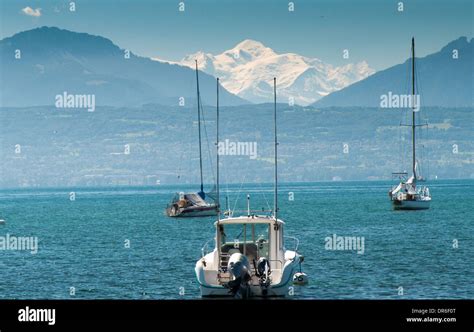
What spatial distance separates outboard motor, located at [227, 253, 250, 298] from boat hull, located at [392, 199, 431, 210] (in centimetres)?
9873

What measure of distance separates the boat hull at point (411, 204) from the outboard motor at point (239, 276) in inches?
3887

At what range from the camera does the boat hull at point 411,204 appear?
13275 cm

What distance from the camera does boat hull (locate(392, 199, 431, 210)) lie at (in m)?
133

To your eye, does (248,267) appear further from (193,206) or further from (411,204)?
(411,204)

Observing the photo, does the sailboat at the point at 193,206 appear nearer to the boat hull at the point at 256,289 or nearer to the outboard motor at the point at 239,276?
the boat hull at the point at 256,289

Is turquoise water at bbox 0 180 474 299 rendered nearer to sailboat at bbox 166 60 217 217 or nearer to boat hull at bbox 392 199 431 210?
sailboat at bbox 166 60 217 217

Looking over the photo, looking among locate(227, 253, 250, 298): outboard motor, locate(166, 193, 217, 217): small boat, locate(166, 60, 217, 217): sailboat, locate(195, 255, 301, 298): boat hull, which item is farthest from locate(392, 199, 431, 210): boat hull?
locate(227, 253, 250, 298): outboard motor

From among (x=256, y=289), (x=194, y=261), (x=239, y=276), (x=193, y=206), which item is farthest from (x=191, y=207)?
(x=239, y=276)

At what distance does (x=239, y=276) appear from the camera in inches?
1416

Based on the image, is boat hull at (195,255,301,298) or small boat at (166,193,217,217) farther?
small boat at (166,193,217,217)
